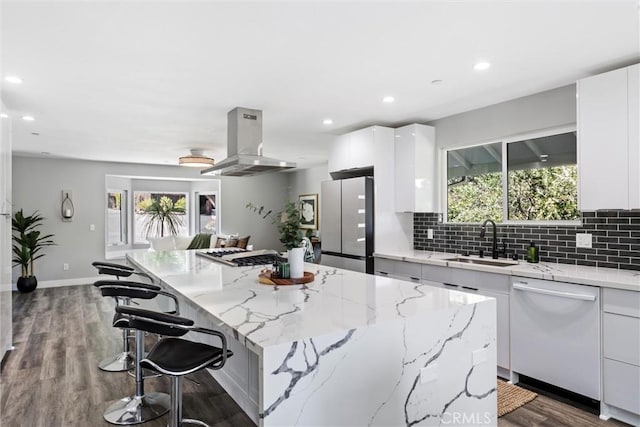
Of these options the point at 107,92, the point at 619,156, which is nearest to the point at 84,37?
the point at 107,92

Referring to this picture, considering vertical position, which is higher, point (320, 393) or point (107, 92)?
point (107, 92)

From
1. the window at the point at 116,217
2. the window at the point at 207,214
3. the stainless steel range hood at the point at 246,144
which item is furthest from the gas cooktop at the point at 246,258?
the window at the point at 207,214

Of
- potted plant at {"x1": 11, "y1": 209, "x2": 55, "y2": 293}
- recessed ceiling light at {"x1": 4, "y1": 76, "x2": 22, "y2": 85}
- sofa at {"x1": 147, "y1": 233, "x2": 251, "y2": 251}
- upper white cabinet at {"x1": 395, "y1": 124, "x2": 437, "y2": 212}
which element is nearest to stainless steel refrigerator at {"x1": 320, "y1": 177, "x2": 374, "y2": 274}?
upper white cabinet at {"x1": 395, "y1": 124, "x2": 437, "y2": 212}

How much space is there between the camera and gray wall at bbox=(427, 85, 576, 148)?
10.5 feet

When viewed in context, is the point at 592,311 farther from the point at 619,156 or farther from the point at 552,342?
the point at 619,156

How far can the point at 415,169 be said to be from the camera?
4.19 meters

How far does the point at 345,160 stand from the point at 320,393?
350 centimetres

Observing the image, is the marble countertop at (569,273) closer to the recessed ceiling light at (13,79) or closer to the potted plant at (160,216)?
the recessed ceiling light at (13,79)

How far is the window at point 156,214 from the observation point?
28.5 ft

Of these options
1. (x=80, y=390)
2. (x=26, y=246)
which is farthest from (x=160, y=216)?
(x=80, y=390)

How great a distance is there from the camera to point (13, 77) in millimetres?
2936

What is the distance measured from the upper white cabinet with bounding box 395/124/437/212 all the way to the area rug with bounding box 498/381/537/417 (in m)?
1.88

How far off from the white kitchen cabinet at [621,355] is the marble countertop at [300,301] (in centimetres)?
102

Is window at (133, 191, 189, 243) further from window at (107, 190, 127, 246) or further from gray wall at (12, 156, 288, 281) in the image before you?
gray wall at (12, 156, 288, 281)
